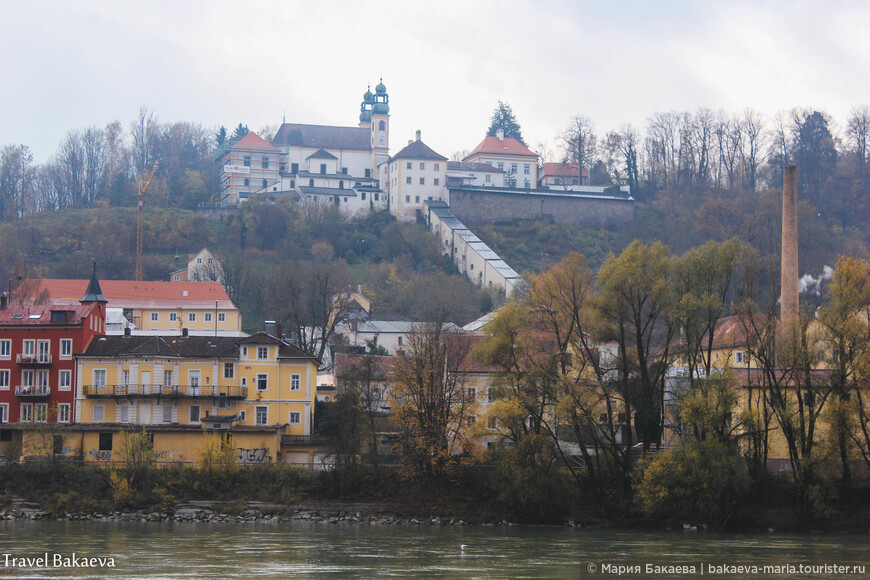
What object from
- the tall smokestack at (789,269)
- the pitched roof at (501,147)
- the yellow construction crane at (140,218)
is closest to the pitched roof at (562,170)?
the pitched roof at (501,147)

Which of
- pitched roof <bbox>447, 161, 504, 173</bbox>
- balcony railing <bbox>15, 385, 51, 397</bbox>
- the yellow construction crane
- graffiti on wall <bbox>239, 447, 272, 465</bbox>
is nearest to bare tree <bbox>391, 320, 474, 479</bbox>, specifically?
graffiti on wall <bbox>239, 447, 272, 465</bbox>

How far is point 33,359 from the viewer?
5338cm

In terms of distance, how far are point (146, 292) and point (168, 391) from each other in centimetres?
2883

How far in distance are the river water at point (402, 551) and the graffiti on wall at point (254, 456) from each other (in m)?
5.64

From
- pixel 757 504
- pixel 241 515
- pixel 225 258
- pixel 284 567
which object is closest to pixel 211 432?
pixel 241 515

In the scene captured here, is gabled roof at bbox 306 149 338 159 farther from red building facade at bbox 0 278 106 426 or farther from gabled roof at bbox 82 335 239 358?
red building facade at bbox 0 278 106 426

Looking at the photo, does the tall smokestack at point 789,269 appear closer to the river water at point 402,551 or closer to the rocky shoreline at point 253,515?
the river water at point 402,551

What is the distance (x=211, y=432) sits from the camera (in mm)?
50781

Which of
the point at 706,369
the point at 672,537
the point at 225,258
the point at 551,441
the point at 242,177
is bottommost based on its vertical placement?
the point at 672,537

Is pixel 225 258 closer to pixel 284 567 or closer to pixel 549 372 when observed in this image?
pixel 549 372

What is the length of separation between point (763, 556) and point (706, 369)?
12.0 meters

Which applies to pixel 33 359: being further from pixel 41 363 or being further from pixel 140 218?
pixel 140 218

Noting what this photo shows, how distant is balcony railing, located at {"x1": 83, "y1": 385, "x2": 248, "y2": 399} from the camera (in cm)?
5222

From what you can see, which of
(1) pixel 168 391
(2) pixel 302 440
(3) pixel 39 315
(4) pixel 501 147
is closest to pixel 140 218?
(4) pixel 501 147
